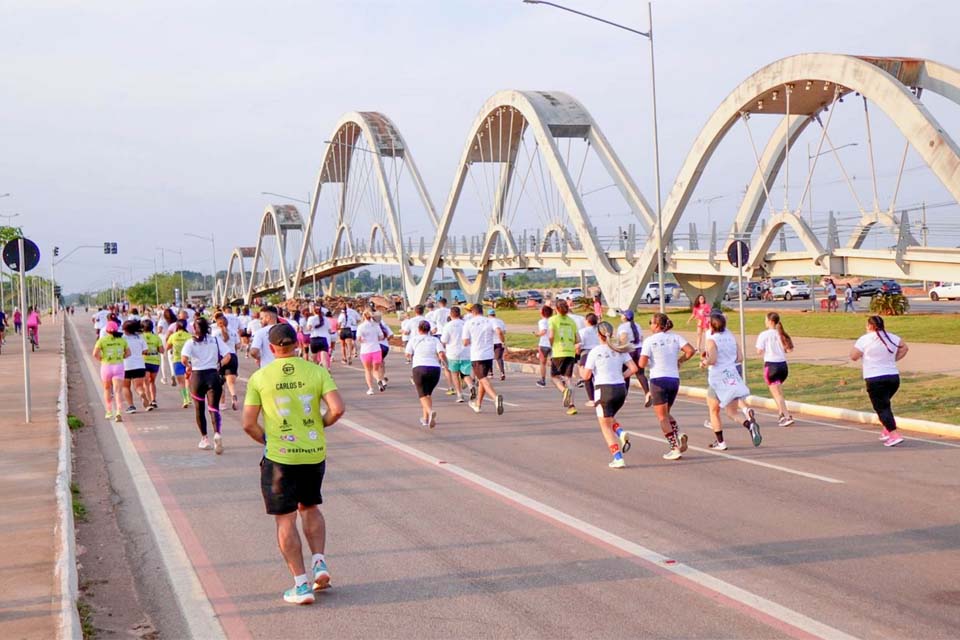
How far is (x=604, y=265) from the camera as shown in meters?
44.4

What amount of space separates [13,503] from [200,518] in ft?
6.30

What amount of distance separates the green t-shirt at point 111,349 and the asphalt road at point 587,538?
3.16 meters

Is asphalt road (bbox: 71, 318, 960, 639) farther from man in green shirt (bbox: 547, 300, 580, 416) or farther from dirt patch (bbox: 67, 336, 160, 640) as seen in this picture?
man in green shirt (bbox: 547, 300, 580, 416)

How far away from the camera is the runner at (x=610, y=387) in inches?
448

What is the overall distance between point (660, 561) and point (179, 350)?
1274 centimetres

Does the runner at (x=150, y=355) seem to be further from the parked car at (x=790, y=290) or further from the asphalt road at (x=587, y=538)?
the parked car at (x=790, y=290)

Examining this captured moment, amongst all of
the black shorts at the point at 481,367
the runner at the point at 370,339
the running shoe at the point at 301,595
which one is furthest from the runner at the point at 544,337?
the running shoe at the point at 301,595

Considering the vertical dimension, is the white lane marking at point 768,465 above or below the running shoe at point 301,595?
below

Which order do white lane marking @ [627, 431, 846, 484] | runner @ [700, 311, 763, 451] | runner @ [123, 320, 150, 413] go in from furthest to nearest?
1. runner @ [123, 320, 150, 413]
2. runner @ [700, 311, 763, 451]
3. white lane marking @ [627, 431, 846, 484]

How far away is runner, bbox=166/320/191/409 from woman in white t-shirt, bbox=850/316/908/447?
1062cm

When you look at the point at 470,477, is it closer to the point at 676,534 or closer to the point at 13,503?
the point at 676,534

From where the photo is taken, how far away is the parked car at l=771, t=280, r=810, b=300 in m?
66.2

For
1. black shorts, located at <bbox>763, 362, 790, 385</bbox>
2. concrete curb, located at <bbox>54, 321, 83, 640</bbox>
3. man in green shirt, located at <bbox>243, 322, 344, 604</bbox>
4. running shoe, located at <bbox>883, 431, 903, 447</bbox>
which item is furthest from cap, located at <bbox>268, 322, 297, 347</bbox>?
black shorts, located at <bbox>763, 362, 790, 385</bbox>

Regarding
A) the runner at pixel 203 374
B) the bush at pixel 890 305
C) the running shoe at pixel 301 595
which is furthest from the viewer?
the bush at pixel 890 305
